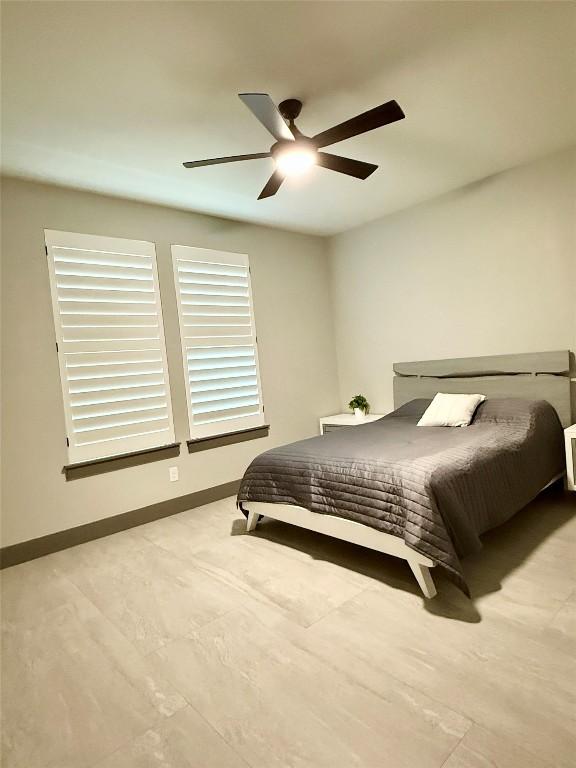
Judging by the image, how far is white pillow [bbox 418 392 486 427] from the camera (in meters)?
3.34

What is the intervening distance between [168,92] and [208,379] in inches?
89.0

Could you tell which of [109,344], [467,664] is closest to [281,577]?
[467,664]

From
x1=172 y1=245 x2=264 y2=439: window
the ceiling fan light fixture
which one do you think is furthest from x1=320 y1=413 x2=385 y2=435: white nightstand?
the ceiling fan light fixture

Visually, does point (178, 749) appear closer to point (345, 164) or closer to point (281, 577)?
point (281, 577)

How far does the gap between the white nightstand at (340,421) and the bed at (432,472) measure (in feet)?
2.00

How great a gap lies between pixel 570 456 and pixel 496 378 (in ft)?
2.81

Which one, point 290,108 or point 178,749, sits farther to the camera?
point 290,108

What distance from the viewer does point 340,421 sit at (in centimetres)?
454

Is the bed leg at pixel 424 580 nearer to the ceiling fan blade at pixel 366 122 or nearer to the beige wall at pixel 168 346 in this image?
the ceiling fan blade at pixel 366 122

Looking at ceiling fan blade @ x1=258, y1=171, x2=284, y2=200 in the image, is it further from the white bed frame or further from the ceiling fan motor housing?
the white bed frame

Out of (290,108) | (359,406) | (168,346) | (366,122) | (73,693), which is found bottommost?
(73,693)

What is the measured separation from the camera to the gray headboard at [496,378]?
11.0 feet

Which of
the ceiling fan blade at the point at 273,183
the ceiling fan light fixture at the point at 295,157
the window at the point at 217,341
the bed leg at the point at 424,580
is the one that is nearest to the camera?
the bed leg at the point at 424,580

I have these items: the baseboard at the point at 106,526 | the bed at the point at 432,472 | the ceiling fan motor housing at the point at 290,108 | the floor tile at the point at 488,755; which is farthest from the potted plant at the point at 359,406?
the floor tile at the point at 488,755
